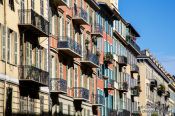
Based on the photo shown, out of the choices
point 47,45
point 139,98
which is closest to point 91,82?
point 47,45

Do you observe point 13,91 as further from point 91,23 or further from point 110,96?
point 110,96

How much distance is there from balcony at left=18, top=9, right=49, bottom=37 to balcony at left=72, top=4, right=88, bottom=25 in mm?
14426

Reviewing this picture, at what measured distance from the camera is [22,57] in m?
40.6

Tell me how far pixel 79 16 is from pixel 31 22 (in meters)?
17.9

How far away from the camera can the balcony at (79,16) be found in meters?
57.4

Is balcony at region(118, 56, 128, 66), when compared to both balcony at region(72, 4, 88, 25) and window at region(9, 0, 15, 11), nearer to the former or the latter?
balcony at region(72, 4, 88, 25)

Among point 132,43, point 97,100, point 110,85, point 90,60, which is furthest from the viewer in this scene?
point 132,43

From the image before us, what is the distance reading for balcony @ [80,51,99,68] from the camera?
2368 inches

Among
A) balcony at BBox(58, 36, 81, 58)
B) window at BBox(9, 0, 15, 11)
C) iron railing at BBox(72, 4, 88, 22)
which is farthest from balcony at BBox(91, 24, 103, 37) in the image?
window at BBox(9, 0, 15, 11)

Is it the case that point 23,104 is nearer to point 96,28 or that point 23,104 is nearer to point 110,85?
point 96,28

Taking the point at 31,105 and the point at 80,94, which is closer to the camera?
the point at 31,105

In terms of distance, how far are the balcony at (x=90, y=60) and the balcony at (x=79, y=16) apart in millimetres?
3364

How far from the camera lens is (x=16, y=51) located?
39438 mm

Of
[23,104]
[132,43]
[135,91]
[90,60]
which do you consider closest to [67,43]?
[90,60]
